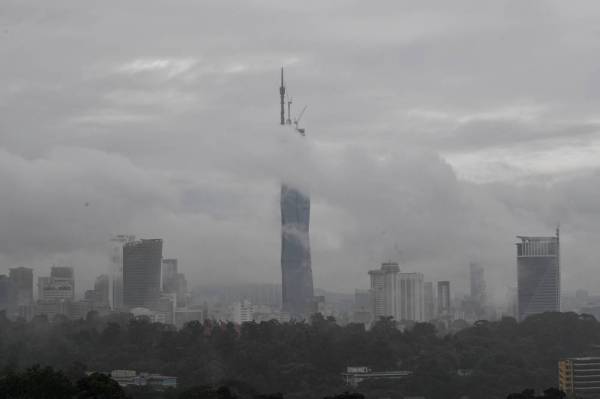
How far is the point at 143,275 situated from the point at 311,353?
285 ft

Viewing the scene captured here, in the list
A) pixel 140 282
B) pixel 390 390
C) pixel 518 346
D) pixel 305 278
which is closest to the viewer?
pixel 390 390

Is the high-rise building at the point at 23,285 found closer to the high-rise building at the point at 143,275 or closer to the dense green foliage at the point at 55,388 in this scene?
the high-rise building at the point at 143,275

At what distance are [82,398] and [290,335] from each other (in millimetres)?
55502

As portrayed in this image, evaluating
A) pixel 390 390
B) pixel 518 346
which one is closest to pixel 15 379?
pixel 390 390

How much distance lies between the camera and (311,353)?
11275 cm

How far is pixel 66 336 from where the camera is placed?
118500 millimetres

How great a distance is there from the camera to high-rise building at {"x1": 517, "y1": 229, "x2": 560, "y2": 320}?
18988cm

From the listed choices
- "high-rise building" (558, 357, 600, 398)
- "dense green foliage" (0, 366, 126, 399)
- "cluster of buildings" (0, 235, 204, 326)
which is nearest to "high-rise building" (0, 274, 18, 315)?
"cluster of buildings" (0, 235, 204, 326)

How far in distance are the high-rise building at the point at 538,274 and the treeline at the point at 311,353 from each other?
60.3 meters

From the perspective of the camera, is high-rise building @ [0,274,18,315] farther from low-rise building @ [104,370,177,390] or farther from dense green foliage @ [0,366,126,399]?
dense green foliage @ [0,366,126,399]

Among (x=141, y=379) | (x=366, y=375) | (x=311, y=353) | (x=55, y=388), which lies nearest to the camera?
(x=55, y=388)

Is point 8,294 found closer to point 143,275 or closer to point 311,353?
point 143,275

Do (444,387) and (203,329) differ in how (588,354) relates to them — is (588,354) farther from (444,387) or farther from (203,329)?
(203,329)

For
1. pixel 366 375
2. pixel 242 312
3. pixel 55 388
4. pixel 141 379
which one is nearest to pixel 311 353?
pixel 366 375
